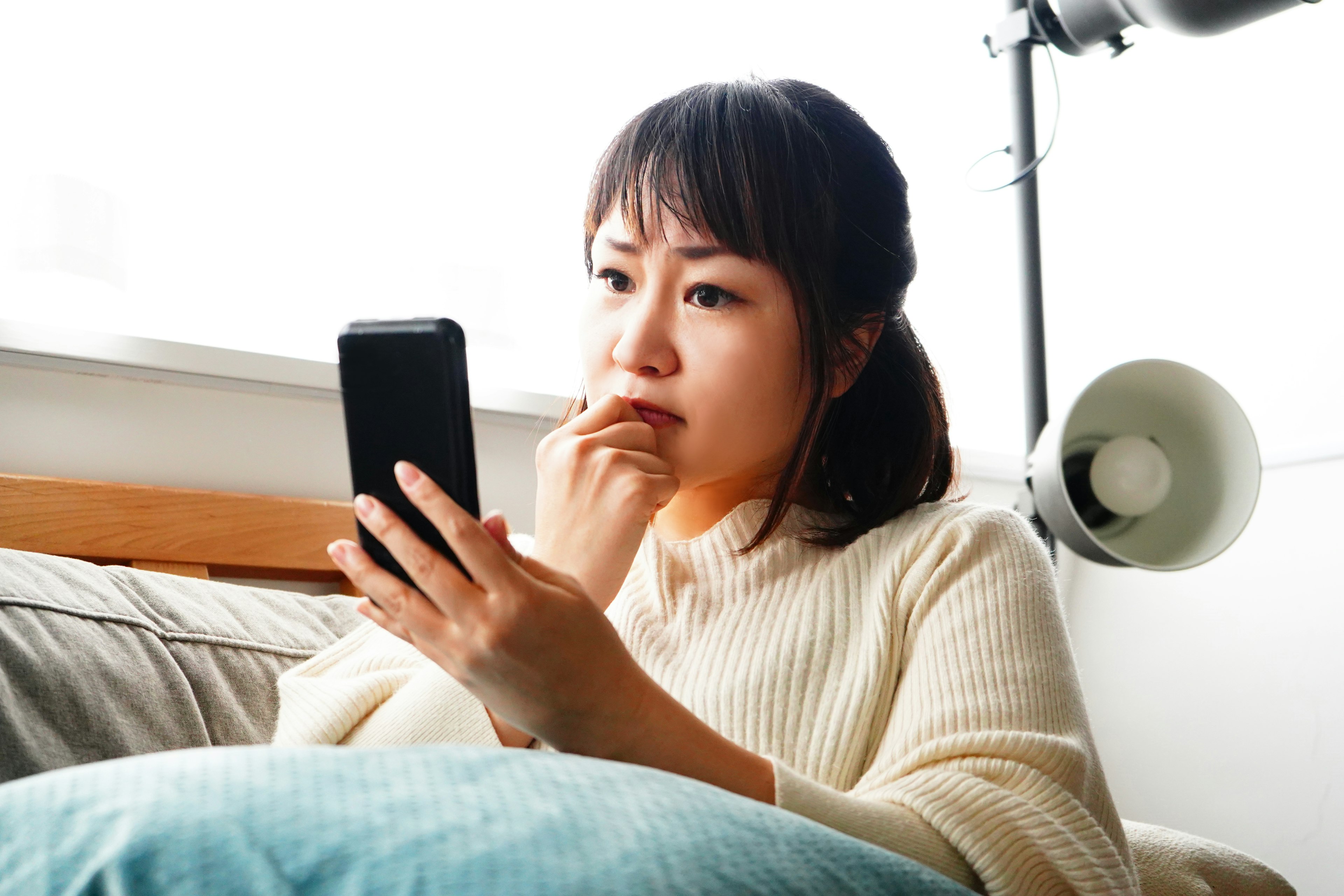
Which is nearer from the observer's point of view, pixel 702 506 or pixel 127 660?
pixel 127 660

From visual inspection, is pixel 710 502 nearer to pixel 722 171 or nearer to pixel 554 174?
pixel 722 171

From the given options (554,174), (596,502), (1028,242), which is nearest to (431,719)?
(596,502)

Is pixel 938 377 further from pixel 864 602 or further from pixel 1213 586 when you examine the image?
pixel 1213 586

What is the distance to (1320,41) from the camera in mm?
1825

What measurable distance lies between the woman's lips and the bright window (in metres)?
0.42

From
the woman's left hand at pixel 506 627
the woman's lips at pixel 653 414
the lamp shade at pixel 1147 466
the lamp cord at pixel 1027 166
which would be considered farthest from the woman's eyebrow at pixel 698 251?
the lamp cord at pixel 1027 166

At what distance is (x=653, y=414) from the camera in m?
0.88

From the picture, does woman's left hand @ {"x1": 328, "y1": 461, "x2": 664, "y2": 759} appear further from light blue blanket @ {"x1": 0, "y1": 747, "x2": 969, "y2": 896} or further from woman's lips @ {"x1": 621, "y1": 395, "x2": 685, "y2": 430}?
woman's lips @ {"x1": 621, "y1": 395, "x2": 685, "y2": 430}

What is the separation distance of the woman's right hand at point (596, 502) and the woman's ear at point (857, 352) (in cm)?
25

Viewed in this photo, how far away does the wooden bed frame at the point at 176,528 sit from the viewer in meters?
1.06

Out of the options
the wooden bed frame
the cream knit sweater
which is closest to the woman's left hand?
the cream knit sweater

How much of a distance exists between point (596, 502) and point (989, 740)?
0.34m

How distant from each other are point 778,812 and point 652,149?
0.67 meters

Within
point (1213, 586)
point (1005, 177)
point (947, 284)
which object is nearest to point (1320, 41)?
point (1005, 177)
